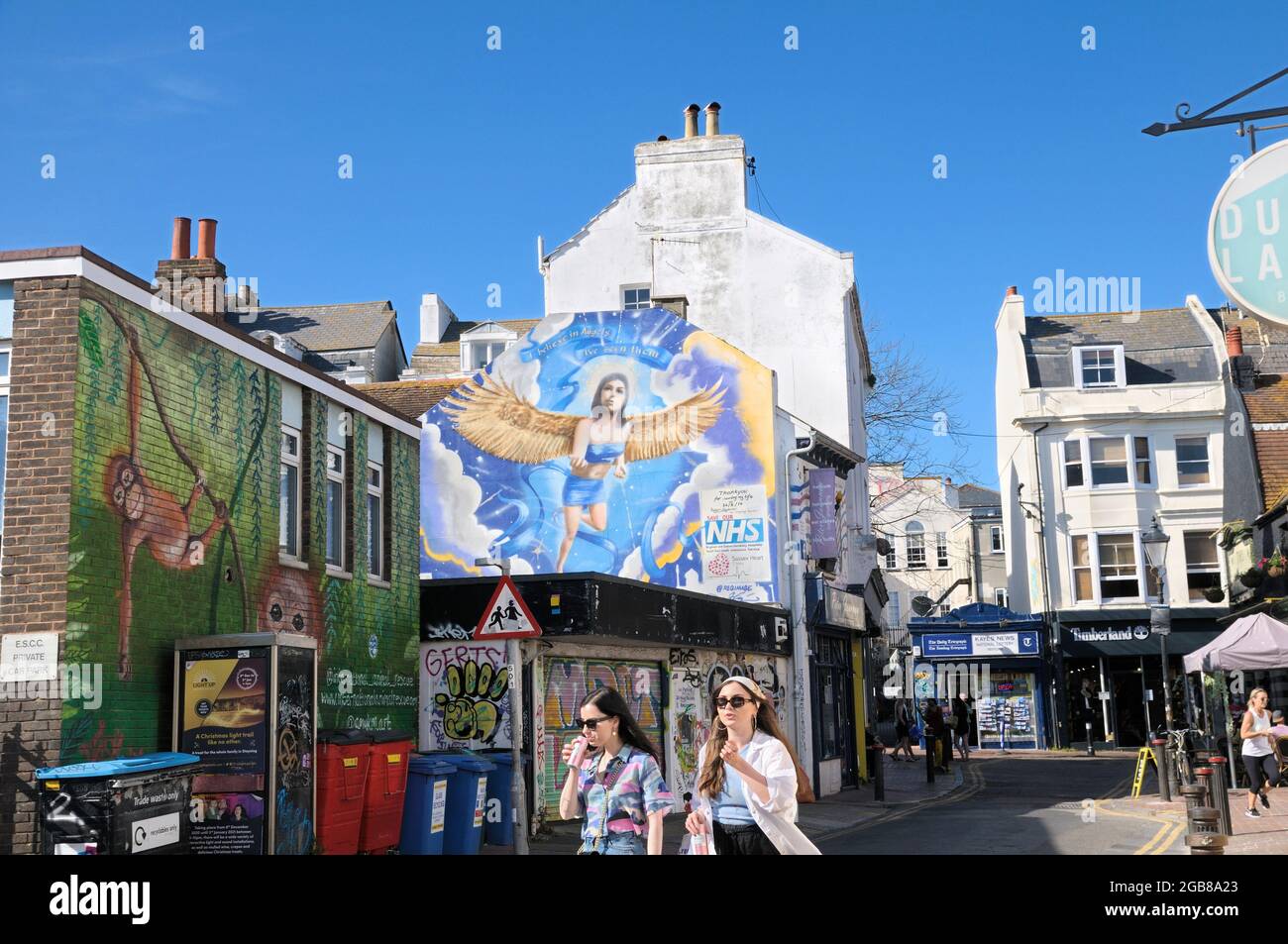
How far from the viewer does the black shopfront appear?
133ft

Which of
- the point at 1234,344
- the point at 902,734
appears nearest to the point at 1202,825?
the point at 1234,344

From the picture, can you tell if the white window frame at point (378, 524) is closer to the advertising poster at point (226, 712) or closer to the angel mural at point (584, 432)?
the advertising poster at point (226, 712)

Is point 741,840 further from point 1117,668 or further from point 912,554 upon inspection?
point 912,554

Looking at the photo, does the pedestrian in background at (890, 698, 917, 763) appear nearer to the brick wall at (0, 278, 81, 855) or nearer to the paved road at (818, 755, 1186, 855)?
the paved road at (818, 755, 1186, 855)

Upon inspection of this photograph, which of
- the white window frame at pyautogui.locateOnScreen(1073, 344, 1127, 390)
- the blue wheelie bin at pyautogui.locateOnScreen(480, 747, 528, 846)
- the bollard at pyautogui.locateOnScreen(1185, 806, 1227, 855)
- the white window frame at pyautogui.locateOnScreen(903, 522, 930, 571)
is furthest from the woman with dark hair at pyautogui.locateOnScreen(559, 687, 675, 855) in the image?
the white window frame at pyautogui.locateOnScreen(903, 522, 930, 571)

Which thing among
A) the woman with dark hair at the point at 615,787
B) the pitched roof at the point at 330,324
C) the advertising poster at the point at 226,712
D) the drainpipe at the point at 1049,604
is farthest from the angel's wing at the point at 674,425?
the drainpipe at the point at 1049,604

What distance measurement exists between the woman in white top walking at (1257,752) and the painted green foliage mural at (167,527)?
39.3 feet

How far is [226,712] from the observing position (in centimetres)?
1148

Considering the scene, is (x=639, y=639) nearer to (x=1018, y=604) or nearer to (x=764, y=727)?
(x=764, y=727)

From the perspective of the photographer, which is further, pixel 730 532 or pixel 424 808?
pixel 730 532

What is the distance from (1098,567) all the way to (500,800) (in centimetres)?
3041

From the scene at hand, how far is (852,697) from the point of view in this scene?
3002 centimetres
